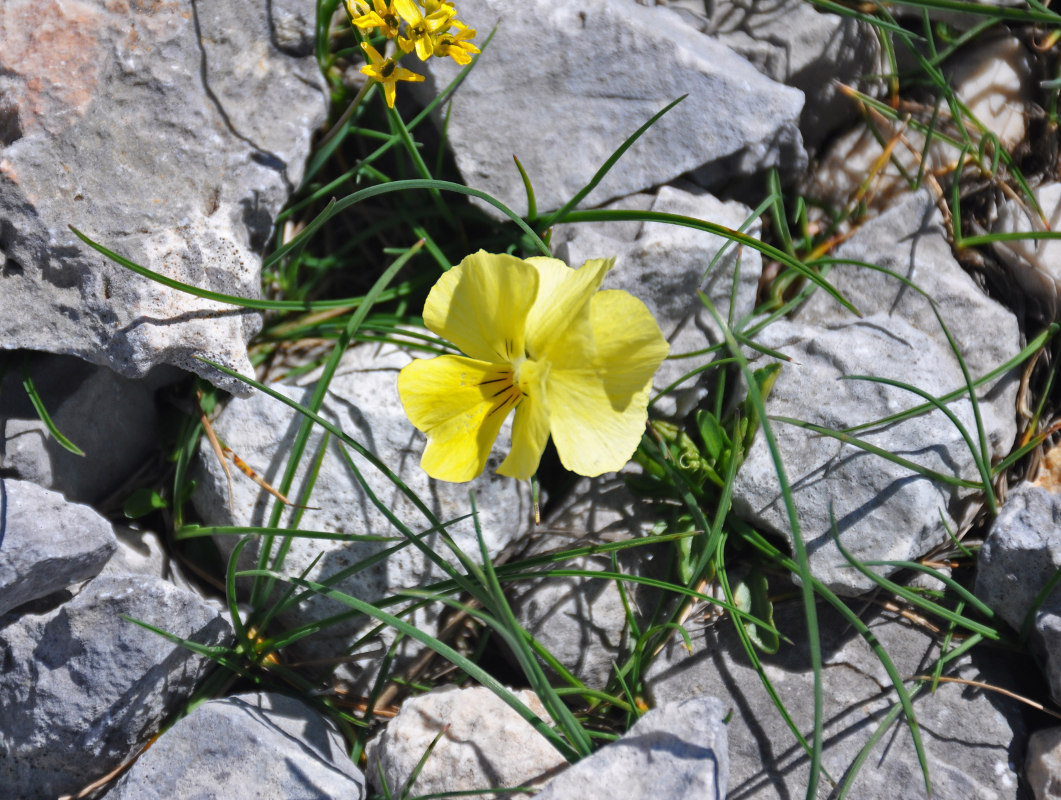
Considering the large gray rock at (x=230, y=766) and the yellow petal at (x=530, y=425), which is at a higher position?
the yellow petal at (x=530, y=425)

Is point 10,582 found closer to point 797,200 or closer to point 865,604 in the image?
point 865,604


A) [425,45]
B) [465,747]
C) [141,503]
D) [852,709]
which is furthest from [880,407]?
[141,503]

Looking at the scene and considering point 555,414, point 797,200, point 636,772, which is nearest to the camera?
point 555,414

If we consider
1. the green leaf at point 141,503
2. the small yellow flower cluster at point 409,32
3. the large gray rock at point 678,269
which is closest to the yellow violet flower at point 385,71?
the small yellow flower cluster at point 409,32

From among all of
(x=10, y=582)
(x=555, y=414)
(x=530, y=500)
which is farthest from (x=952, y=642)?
(x=10, y=582)

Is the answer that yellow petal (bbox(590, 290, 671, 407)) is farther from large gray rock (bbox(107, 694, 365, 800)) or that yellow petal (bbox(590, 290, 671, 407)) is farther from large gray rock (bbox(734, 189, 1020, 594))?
large gray rock (bbox(107, 694, 365, 800))

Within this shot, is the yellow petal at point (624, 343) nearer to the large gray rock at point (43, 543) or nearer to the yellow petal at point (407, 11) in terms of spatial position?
the yellow petal at point (407, 11)
